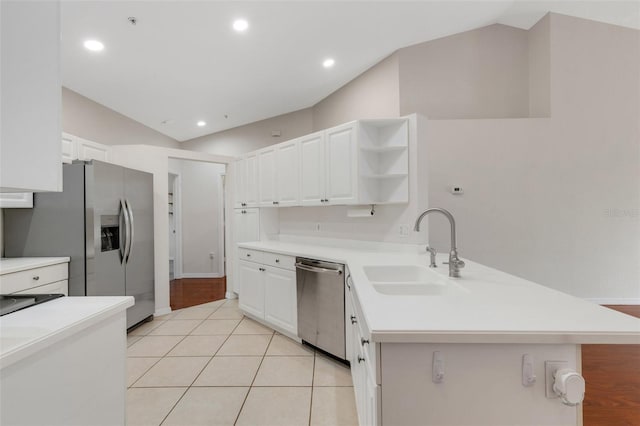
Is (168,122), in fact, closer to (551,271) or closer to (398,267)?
(398,267)

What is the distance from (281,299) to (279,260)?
40cm

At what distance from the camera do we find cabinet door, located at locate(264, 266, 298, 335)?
294cm

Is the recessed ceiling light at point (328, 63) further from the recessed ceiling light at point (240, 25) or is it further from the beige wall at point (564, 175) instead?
the beige wall at point (564, 175)

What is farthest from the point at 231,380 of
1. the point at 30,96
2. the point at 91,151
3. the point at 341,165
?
the point at 91,151

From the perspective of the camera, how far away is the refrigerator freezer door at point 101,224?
2750mm

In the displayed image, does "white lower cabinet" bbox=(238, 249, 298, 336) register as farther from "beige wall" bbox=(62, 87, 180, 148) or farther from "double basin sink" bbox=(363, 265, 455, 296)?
"beige wall" bbox=(62, 87, 180, 148)

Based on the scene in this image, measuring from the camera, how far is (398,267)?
208 cm

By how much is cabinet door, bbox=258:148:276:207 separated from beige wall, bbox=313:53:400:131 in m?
1.36

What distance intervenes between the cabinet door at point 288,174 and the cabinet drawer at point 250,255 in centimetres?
66

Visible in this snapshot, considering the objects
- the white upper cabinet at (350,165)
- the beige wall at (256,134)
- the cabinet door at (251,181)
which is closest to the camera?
the white upper cabinet at (350,165)

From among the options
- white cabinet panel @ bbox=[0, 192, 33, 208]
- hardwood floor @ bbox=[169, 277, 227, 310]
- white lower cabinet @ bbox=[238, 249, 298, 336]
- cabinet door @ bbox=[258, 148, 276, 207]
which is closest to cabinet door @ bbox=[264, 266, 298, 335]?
white lower cabinet @ bbox=[238, 249, 298, 336]

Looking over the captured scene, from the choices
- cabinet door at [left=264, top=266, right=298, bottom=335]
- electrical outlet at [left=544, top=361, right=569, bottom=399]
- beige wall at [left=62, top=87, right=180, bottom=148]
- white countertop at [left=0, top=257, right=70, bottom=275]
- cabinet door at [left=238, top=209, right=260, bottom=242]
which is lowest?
cabinet door at [left=264, top=266, right=298, bottom=335]

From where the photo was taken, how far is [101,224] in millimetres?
2869

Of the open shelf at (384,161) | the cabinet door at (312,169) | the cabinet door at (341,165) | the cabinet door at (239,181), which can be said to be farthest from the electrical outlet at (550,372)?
the cabinet door at (239,181)
